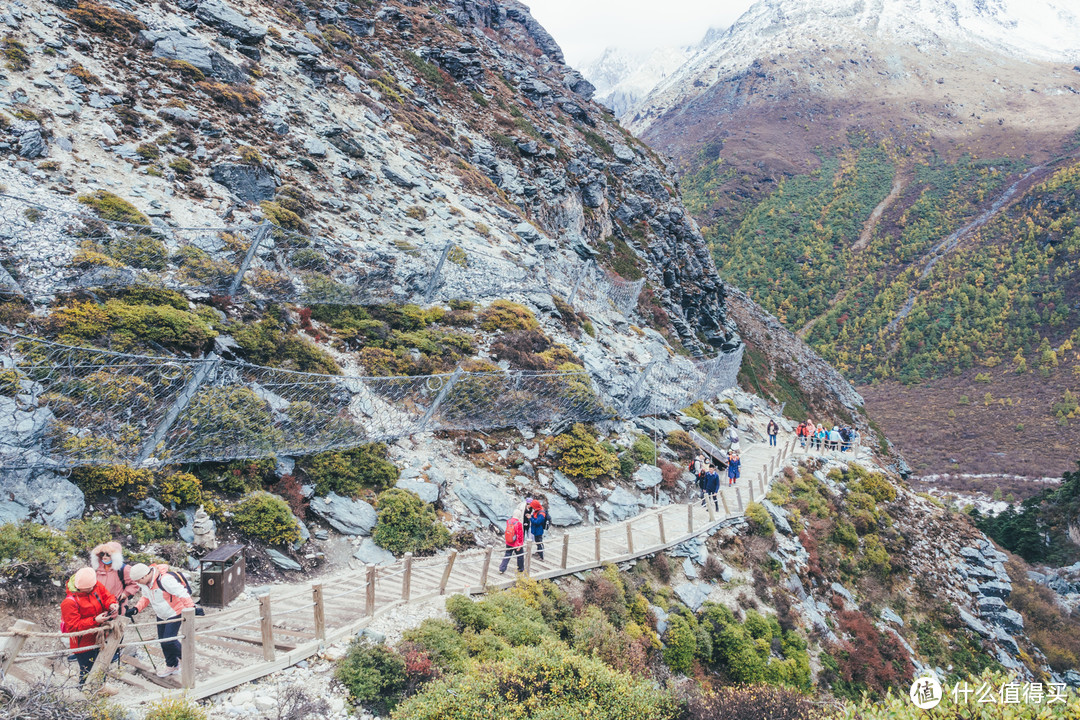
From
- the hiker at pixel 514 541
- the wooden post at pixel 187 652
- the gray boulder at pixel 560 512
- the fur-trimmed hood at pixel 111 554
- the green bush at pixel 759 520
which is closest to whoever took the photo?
the wooden post at pixel 187 652

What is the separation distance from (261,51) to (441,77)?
1261cm

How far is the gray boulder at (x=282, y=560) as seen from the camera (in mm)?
8148

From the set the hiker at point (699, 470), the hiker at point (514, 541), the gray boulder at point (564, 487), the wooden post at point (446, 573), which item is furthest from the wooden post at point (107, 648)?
the hiker at point (699, 470)

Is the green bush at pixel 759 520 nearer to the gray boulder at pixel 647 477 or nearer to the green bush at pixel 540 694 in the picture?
the gray boulder at pixel 647 477

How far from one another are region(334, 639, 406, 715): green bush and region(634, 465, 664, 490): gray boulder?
367 inches

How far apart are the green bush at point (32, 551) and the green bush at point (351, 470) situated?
3603 mm

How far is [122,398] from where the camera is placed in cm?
681

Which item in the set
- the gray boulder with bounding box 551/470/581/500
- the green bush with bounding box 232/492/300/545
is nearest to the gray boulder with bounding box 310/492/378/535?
the green bush with bounding box 232/492/300/545

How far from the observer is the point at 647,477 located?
15055 mm

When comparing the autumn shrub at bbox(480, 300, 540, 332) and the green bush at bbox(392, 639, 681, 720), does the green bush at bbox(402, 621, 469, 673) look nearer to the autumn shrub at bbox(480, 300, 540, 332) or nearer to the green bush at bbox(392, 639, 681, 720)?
the green bush at bbox(392, 639, 681, 720)

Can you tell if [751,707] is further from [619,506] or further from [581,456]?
[581,456]

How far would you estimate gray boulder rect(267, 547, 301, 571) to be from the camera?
26.7ft

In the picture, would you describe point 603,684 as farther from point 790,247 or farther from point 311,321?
point 790,247

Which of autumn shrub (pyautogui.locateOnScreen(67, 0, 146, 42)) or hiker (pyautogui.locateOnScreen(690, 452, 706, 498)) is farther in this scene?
autumn shrub (pyautogui.locateOnScreen(67, 0, 146, 42))
